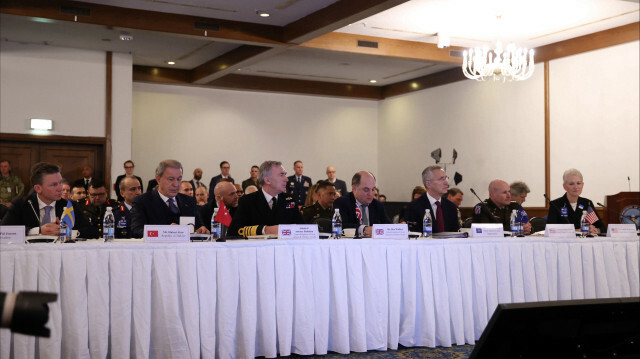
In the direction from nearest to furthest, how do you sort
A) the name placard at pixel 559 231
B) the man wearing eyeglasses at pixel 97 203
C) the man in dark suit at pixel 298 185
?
the name placard at pixel 559 231, the man wearing eyeglasses at pixel 97 203, the man in dark suit at pixel 298 185

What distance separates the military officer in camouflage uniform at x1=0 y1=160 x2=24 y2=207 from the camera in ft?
32.3

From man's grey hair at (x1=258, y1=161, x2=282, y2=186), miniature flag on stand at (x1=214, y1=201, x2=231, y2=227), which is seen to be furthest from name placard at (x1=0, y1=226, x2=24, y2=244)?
man's grey hair at (x1=258, y1=161, x2=282, y2=186)

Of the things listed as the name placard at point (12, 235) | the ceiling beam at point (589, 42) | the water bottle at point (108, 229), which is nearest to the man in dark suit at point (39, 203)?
the water bottle at point (108, 229)

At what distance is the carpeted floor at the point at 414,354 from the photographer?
388 centimetres

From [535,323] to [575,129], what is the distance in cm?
897

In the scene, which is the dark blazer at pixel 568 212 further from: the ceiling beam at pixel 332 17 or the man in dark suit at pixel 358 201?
the ceiling beam at pixel 332 17

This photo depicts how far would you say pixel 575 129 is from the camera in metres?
9.72

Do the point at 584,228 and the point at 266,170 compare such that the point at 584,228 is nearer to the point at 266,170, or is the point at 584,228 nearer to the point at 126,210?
the point at 266,170

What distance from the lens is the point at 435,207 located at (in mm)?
5023

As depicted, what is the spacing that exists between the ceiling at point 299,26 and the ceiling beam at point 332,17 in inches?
0.5

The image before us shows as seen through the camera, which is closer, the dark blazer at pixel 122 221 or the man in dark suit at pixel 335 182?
the dark blazer at pixel 122 221

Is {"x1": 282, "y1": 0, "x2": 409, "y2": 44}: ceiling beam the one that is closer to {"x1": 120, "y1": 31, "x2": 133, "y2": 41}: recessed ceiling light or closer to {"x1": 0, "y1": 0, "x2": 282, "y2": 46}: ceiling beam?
{"x1": 0, "y1": 0, "x2": 282, "y2": 46}: ceiling beam

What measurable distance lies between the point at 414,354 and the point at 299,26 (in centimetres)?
575

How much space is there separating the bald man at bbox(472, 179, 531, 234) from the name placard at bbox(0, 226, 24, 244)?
3327 millimetres
